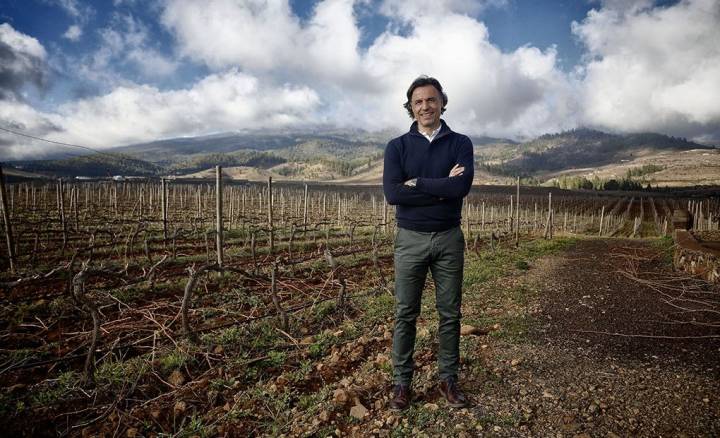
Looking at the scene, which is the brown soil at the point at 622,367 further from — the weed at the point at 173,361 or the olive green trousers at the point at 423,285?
the weed at the point at 173,361

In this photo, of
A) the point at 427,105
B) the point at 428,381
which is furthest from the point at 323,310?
the point at 427,105

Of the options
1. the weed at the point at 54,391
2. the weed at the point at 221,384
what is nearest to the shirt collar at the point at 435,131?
the weed at the point at 221,384

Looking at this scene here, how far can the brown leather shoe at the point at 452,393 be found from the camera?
289 cm

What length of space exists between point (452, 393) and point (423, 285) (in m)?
0.90

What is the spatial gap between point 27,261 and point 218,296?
8.79m

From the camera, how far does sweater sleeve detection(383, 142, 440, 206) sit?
9.54 feet

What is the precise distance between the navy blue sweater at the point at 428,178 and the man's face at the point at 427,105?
0.11m

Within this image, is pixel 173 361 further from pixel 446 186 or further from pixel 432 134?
pixel 432 134

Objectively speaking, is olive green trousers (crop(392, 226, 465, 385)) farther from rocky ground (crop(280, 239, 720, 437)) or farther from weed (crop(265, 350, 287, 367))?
weed (crop(265, 350, 287, 367))

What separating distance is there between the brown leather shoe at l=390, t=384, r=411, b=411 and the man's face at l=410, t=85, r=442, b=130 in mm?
2186

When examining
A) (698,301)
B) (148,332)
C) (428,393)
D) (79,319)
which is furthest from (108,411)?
(698,301)

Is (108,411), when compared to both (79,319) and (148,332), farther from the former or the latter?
(79,319)

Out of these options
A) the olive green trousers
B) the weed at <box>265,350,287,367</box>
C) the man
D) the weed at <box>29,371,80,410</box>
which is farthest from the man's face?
the weed at <box>29,371,80,410</box>

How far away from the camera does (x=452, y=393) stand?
2.93m
